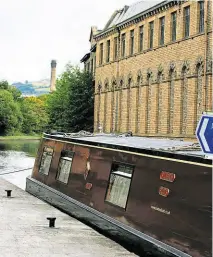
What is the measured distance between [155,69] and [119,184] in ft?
69.5

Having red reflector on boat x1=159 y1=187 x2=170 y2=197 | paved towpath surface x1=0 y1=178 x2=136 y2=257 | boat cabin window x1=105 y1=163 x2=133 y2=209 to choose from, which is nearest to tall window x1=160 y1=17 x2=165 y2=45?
paved towpath surface x1=0 y1=178 x2=136 y2=257

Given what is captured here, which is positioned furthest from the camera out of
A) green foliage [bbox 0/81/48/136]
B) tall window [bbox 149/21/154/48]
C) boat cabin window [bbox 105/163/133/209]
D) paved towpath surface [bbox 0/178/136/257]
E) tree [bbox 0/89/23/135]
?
green foliage [bbox 0/81/48/136]

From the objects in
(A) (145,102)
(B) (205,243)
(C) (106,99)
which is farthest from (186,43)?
(B) (205,243)

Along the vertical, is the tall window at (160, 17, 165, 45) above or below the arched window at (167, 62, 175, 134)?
above

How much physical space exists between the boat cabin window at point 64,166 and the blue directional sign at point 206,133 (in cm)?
804

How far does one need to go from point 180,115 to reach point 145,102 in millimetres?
4793

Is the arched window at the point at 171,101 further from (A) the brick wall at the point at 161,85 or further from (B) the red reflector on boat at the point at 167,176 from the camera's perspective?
(B) the red reflector on boat at the point at 167,176

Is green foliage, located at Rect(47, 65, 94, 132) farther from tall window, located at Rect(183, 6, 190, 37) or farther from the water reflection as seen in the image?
tall window, located at Rect(183, 6, 190, 37)

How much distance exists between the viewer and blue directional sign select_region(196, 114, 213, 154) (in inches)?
177

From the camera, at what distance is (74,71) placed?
50.9m

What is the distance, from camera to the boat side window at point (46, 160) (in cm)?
1446

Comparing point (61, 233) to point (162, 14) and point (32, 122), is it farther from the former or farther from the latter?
point (32, 122)

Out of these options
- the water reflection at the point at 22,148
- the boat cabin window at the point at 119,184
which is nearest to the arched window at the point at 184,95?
the boat cabin window at the point at 119,184

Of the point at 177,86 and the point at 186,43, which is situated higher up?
the point at 186,43
